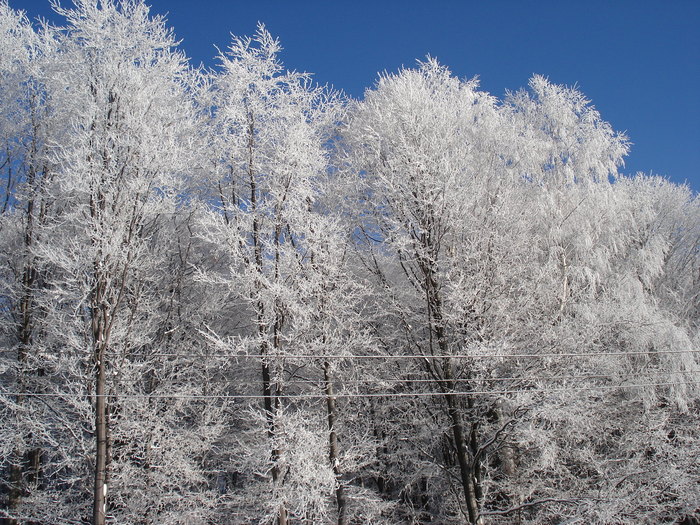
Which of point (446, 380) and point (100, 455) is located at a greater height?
point (446, 380)

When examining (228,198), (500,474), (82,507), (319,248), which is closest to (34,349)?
(82,507)

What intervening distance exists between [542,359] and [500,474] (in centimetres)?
280

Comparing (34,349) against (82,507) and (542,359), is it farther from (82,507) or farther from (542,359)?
(542,359)

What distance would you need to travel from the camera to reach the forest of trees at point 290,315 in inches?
383

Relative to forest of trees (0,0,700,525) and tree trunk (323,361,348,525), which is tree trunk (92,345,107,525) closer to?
forest of trees (0,0,700,525)

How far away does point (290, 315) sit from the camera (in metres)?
10.4

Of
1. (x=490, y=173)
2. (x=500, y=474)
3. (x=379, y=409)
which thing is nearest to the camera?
(x=500, y=474)

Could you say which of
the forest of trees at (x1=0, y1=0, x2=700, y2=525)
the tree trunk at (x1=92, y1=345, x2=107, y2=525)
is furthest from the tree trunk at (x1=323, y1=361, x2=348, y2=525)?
the tree trunk at (x1=92, y1=345, x2=107, y2=525)

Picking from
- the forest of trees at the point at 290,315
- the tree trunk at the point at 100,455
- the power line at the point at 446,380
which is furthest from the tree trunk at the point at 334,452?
the tree trunk at the point at 100,455

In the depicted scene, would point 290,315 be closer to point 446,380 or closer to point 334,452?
point 334,452

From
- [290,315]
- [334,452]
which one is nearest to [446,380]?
[334,452]

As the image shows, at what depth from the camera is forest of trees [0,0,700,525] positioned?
9727 mm

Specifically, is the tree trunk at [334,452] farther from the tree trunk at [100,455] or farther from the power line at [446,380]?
the tree trunk at [100,455]

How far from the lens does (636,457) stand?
11.5m
